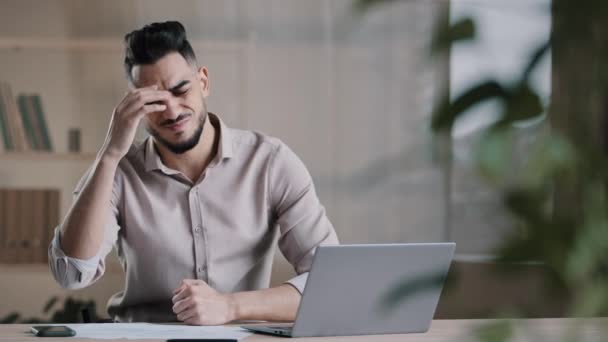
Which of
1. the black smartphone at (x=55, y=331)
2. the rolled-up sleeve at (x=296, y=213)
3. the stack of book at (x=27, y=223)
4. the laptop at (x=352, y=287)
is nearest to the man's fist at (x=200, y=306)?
the laptop at (x=352, y=287)

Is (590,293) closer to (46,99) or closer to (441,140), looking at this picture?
(441,140)

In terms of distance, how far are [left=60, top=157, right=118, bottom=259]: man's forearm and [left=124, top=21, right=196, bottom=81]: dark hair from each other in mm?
304

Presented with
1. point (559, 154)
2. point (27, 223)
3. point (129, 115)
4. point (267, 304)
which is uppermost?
point (559, 154)

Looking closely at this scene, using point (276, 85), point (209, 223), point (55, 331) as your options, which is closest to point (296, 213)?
point (209, 223)

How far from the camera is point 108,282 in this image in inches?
159

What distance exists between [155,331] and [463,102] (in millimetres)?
1685

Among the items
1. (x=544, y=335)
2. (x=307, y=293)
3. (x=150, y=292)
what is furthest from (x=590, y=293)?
(x=150, y=292)

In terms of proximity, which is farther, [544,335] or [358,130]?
[358,130]

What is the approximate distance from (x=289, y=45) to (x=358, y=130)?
47cm

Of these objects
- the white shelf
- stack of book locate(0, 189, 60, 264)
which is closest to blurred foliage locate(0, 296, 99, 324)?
stack of book locate(0, 189, 60, 264)

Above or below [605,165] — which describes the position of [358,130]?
below

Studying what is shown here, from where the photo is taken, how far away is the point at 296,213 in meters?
2.43

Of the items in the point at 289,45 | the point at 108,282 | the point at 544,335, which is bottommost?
the point at 108,282

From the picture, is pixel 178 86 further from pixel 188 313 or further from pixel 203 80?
pixel 188 313
